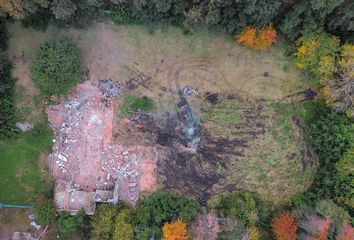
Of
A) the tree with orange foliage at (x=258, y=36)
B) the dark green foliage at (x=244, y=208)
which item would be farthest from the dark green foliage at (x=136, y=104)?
the dark green foliage at (x=244, y=208)

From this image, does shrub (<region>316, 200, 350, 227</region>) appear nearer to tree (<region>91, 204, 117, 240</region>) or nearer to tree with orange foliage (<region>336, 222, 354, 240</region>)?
tree with orange foliage (<region>336, 222, 354, 240</region>)

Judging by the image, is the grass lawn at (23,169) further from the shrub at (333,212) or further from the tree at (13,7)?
the shrub at (333,212)

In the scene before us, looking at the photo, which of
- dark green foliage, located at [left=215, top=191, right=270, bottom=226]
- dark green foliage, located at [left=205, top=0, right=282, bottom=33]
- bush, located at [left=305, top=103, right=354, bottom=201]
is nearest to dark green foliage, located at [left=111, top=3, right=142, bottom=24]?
dark green foliage, located at [left=205, top=0, right=282, bottom=33]

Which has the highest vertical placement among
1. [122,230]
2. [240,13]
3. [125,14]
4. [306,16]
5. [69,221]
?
[125,14]

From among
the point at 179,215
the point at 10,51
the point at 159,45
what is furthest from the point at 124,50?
the point at 179,215

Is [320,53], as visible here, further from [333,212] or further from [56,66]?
[56,66]

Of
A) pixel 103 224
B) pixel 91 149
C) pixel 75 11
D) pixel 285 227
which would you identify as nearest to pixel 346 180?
pixel 285 227

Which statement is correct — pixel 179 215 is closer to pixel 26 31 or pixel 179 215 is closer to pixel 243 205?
pixel 243 205
